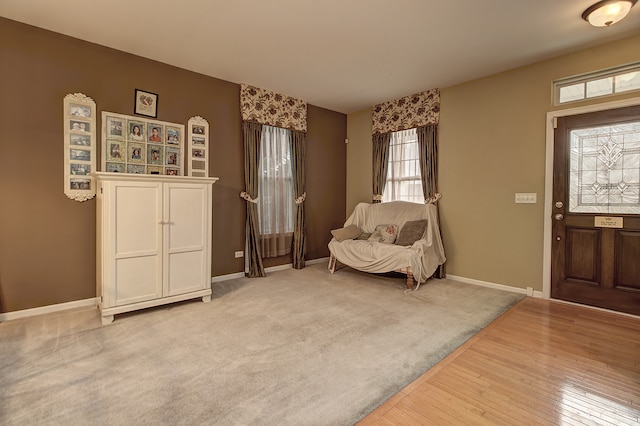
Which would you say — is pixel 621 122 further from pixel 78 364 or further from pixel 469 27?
pixel 78 364

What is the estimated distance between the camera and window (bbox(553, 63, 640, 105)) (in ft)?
10.1

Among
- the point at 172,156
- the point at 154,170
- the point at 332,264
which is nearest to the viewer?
the point at 154,170

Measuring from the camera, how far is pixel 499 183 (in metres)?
3.96

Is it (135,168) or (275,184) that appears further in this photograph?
(275,184)

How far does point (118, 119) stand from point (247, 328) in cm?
270

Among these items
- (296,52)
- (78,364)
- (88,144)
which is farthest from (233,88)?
(78,364)

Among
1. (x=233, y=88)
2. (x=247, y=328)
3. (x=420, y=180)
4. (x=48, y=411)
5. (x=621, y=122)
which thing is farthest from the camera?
(x=420, y=180)

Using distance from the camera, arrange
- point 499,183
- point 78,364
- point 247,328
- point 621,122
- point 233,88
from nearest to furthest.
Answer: point 78,364 < point 247,328 < point 621,122 < point 499,183 < point 233,88

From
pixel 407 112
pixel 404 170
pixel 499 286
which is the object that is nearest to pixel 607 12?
pixel 407 112

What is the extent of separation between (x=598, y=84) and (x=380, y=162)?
2809mm

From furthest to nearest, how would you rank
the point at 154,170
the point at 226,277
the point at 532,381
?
the point at 226,277, the point at 154,170, the point at 532,381

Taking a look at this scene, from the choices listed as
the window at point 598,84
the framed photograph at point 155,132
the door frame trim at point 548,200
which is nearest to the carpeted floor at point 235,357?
the door frame trim at point 548,200

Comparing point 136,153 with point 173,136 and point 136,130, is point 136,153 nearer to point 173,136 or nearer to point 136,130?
point 136,130

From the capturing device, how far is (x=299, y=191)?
5086 millimetres
